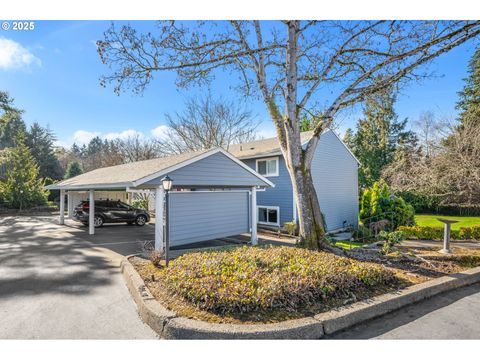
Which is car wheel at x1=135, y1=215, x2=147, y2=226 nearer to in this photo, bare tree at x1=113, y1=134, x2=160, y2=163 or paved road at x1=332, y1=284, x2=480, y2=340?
paved road at x1=332, y1=284, x2=480, y2=340

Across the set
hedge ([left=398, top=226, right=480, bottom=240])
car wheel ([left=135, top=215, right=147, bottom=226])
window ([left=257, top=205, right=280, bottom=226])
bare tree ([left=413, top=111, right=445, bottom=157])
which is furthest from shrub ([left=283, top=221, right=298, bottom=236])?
car wheel ([left=135, top=215, right=147, bottom=226])

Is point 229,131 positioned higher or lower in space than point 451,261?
higher

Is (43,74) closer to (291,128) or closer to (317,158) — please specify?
(291,128)

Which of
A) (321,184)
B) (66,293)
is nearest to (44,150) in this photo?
(321,184)

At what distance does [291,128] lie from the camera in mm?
7027

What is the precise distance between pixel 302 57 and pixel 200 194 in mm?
5291

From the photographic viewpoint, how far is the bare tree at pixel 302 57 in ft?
21.0

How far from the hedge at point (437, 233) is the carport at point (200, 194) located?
6587mm

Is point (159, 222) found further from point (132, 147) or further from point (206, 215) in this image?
point (132, 147)

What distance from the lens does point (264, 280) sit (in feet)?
13.0

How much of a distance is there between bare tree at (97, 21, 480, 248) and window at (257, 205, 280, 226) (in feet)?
19.3

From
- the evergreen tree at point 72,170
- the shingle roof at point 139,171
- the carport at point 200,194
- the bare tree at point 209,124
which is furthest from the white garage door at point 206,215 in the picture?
the evergreen tree at point 72,170
